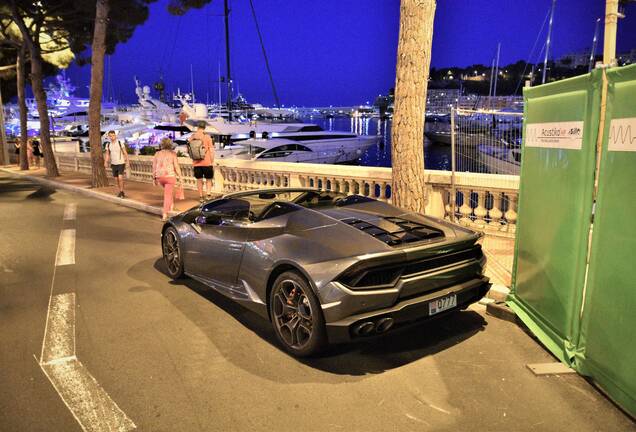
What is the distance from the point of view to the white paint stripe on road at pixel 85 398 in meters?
3.05

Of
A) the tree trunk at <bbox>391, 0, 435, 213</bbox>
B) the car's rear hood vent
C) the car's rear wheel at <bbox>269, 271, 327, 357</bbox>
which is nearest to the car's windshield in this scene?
the car's rear hood vent

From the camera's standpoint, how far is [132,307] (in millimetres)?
5207

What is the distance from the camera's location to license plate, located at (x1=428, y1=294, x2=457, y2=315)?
3789mm

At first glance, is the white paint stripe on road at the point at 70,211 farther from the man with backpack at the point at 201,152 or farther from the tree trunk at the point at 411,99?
the tree trunk at the point at 411,99

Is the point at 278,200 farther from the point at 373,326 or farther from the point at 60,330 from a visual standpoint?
the point at 60,330

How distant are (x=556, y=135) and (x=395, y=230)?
61.4 inches

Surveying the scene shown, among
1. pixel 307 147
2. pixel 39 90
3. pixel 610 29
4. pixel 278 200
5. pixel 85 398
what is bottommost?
pixel 85 398

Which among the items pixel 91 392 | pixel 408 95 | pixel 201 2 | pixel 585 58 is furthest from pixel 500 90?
pixel 91 392

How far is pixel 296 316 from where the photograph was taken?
3898 mm

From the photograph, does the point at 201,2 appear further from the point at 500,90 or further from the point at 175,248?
the point at 500,90

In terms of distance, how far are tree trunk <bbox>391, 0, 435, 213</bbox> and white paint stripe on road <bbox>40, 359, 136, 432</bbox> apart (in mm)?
4727

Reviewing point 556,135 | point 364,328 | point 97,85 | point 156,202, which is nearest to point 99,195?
point 156,202

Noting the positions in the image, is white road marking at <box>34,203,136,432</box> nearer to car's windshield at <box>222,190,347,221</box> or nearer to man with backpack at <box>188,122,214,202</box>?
car's windshield at <box>222,190,347,221</box>

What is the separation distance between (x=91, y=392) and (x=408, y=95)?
5339 mm
